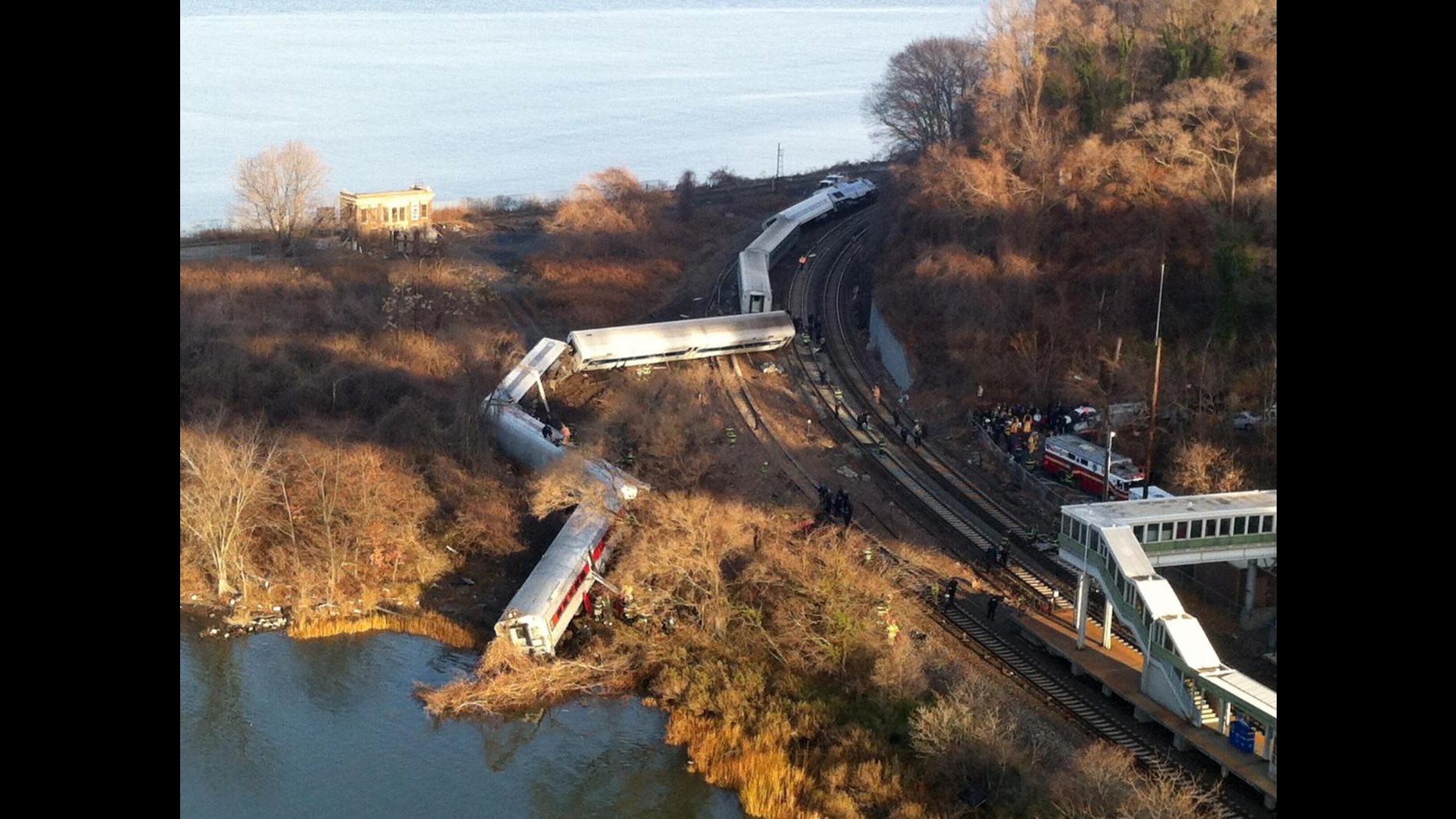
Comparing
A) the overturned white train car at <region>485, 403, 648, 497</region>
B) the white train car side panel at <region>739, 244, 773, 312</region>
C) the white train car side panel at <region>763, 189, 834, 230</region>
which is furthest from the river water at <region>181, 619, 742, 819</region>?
the white train car side panel at <region>763, 189, 834, 230</region>

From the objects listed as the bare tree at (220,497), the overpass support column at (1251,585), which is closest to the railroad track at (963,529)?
the overpass support column at (1251,585)

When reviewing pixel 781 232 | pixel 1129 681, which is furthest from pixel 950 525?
pixel 781 232

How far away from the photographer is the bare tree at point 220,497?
16.4 meters

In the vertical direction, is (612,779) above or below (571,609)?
below

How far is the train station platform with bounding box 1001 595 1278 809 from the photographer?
1095 cm

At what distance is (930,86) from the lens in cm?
3491

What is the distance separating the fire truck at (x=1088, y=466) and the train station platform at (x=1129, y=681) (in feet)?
9.89

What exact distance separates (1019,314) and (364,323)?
11.7m

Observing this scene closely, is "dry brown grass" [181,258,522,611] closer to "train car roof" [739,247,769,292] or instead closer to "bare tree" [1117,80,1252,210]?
"train car roof" [739,247,769,292]

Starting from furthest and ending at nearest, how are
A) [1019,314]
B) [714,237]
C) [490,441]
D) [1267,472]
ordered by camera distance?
[714,237] < [1019,314] < [490,441] < [1267,472]

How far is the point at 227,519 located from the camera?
16469mm

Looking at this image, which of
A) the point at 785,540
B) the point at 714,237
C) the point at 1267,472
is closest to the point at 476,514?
the point at 785,540

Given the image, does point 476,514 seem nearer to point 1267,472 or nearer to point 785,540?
point 785,540
